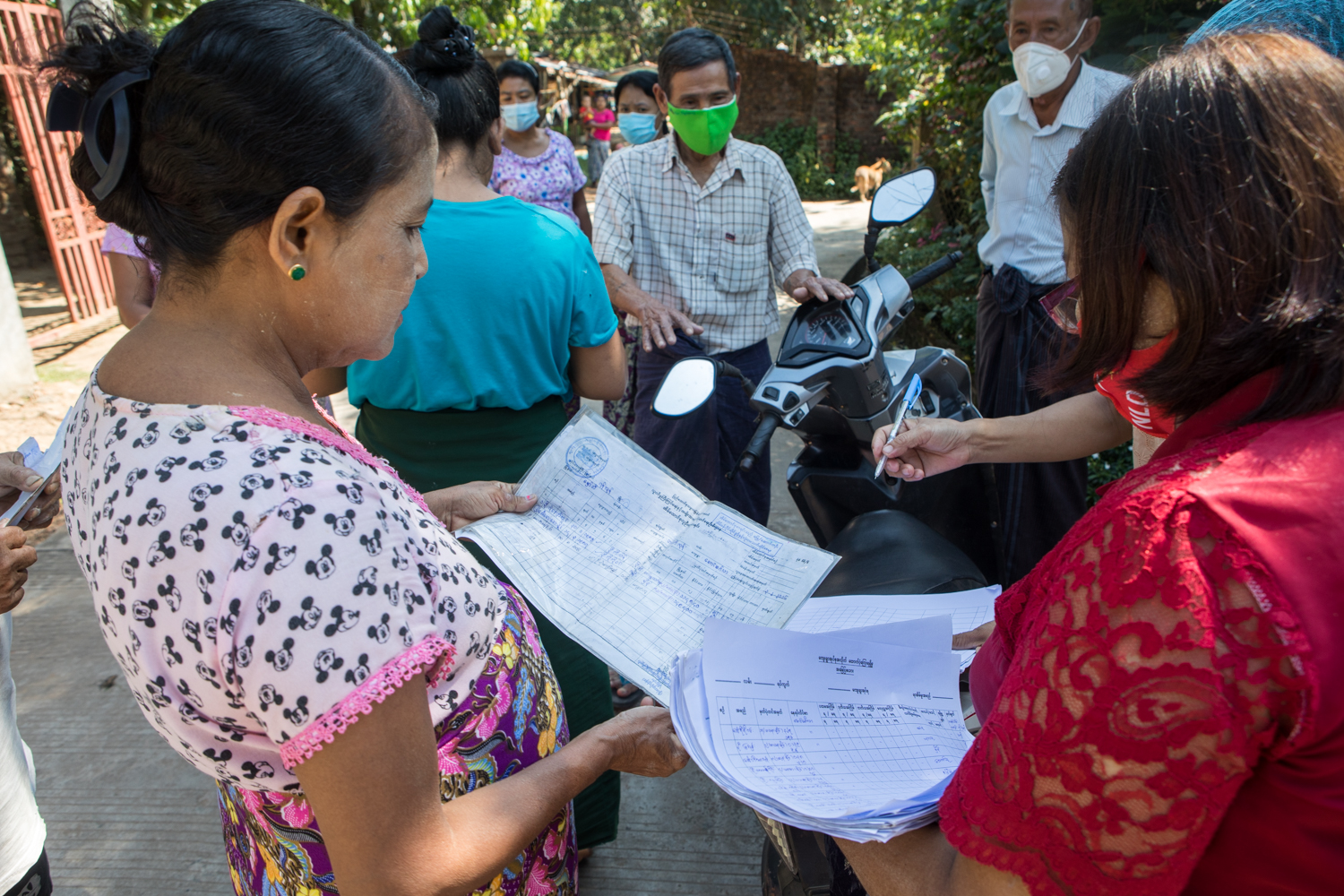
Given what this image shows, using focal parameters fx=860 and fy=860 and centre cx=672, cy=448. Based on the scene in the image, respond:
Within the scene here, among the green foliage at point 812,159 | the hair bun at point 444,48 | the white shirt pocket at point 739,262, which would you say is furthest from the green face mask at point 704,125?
the green foliage at point 812,159

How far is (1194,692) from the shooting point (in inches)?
25.5

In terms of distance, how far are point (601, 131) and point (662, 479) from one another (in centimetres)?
1285

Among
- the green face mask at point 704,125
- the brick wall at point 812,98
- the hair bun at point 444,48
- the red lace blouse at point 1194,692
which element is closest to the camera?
the red lace blouse at point 1194,692

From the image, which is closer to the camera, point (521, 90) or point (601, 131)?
point (521, 90)

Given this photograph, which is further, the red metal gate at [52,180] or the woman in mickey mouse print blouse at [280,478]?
the red metal gate at [52,180]

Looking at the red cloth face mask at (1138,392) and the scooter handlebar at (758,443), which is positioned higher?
the red cloth face mask at (1138,392)

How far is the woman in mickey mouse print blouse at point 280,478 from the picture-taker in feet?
2.55

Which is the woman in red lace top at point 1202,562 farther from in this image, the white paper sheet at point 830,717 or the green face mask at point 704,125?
the green face mask at point 704,125

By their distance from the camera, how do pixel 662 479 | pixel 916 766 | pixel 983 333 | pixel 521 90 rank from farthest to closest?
pixel 521 90 → pixel 983 333 → pixel 662 479 → pixel 916 766

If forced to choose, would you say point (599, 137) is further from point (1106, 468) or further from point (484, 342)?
point (484, 342)

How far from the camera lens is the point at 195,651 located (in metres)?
0.80

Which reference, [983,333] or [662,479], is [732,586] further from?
[983,333]

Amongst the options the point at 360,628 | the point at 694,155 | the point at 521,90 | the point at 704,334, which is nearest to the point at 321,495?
the point at 360,628

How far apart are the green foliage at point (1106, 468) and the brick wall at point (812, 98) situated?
13.8m
